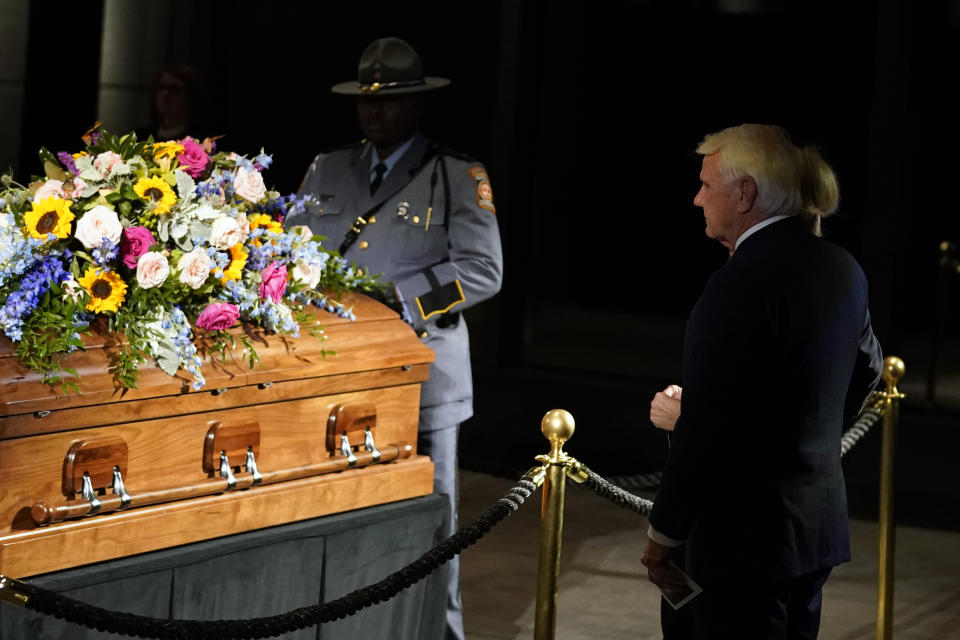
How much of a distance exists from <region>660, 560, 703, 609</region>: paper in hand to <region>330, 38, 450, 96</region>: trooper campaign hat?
1.87m

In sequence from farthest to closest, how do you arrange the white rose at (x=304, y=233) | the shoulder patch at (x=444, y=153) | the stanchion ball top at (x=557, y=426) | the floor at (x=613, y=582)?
the floor at (x=613, y=582), the shoulder patch at (x=444, y=153), the white rose at (x=304, y=233), the stanchion ball top at (x=557, y=426)

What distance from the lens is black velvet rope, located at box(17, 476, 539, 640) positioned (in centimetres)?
258

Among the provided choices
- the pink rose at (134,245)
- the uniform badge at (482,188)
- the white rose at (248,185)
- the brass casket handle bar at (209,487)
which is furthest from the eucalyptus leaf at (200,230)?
the uniform badge at (482,188)

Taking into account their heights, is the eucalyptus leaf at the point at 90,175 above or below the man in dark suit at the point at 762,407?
above

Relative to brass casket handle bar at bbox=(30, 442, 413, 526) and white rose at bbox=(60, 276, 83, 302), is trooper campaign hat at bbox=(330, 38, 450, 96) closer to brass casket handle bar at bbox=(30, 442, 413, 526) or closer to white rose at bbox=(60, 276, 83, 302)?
brass casket handle bar at bbox=(30, 442, 413, 526)

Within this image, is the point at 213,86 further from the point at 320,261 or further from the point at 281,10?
the point at 320,261

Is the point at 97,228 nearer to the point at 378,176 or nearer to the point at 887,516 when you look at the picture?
the point at 378,176

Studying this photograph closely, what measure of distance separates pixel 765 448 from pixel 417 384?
1.27m

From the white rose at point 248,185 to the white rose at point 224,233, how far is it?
0.20 metres

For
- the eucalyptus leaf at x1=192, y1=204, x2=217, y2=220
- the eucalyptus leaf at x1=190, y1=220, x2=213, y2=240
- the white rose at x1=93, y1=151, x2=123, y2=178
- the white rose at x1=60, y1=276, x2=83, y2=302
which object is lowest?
the white rose at x1=60, y1=276, x2=83, y2=302

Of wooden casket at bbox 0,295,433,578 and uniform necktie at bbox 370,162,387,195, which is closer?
wooden casket at bbox 0,295,433,578

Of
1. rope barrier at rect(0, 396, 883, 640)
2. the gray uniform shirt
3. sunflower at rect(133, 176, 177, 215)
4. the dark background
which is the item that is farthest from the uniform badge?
the dark background

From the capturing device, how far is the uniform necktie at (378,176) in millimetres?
4086

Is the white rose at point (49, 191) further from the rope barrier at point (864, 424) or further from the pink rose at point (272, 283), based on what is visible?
the rope barrier at point (864, 424)
